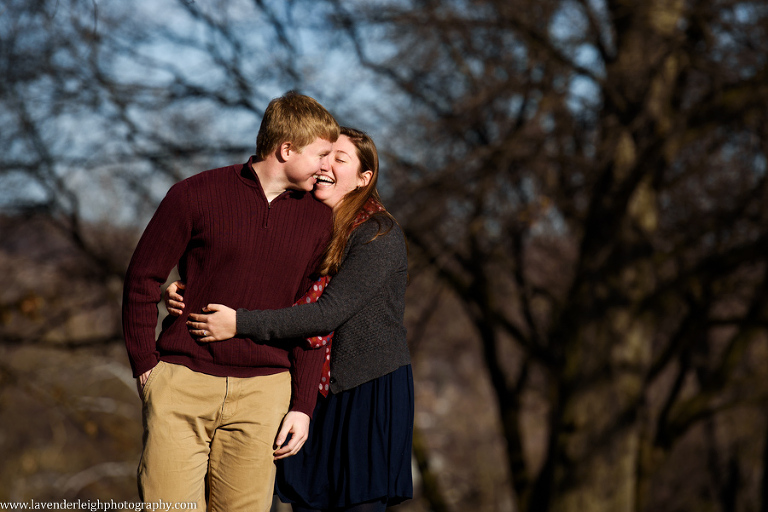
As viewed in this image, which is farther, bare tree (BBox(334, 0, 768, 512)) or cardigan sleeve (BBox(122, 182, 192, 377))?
bare tree (BBox(334, 0, 768, 512))

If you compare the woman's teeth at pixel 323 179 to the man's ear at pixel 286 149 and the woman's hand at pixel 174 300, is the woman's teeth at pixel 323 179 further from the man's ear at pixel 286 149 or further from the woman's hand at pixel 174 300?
the woman's hand at pixel 174 300

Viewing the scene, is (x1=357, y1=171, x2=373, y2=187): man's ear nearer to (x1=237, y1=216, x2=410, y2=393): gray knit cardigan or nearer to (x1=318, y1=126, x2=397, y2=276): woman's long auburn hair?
(x1=318, y1=126, x2=397, y2=276): woman's long auburn hair

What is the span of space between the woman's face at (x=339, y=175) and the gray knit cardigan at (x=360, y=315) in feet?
0.50

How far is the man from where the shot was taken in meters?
1.86

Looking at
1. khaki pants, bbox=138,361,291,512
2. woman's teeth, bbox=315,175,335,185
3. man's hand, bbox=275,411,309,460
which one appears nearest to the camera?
khaki pants, bbox=138,361,291,512

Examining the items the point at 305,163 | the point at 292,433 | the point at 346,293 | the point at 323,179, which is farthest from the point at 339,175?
the point at 292,433

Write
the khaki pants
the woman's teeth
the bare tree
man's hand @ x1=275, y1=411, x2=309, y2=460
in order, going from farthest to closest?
the bare tree → the woman's teeth → man's hand @ x1=275, y1=411, x2=309, y2=460 → the khaki pants

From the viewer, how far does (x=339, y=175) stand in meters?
2.15

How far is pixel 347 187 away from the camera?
85.7 inches

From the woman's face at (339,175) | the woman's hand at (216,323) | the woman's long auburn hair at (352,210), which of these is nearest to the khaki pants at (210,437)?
the woman's hand at (216,323)

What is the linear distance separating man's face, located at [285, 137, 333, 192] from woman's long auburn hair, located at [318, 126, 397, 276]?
0.14 metres

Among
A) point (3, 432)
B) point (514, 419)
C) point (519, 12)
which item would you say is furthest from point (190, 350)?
point (3, 432)

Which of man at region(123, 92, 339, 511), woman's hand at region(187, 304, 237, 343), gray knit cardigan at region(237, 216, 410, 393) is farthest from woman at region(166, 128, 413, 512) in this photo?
woman's hand at region(187, 304, 237, 343)

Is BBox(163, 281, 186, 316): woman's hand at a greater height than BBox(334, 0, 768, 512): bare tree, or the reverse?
BBox(334, 0, 768, 512): bare tree
